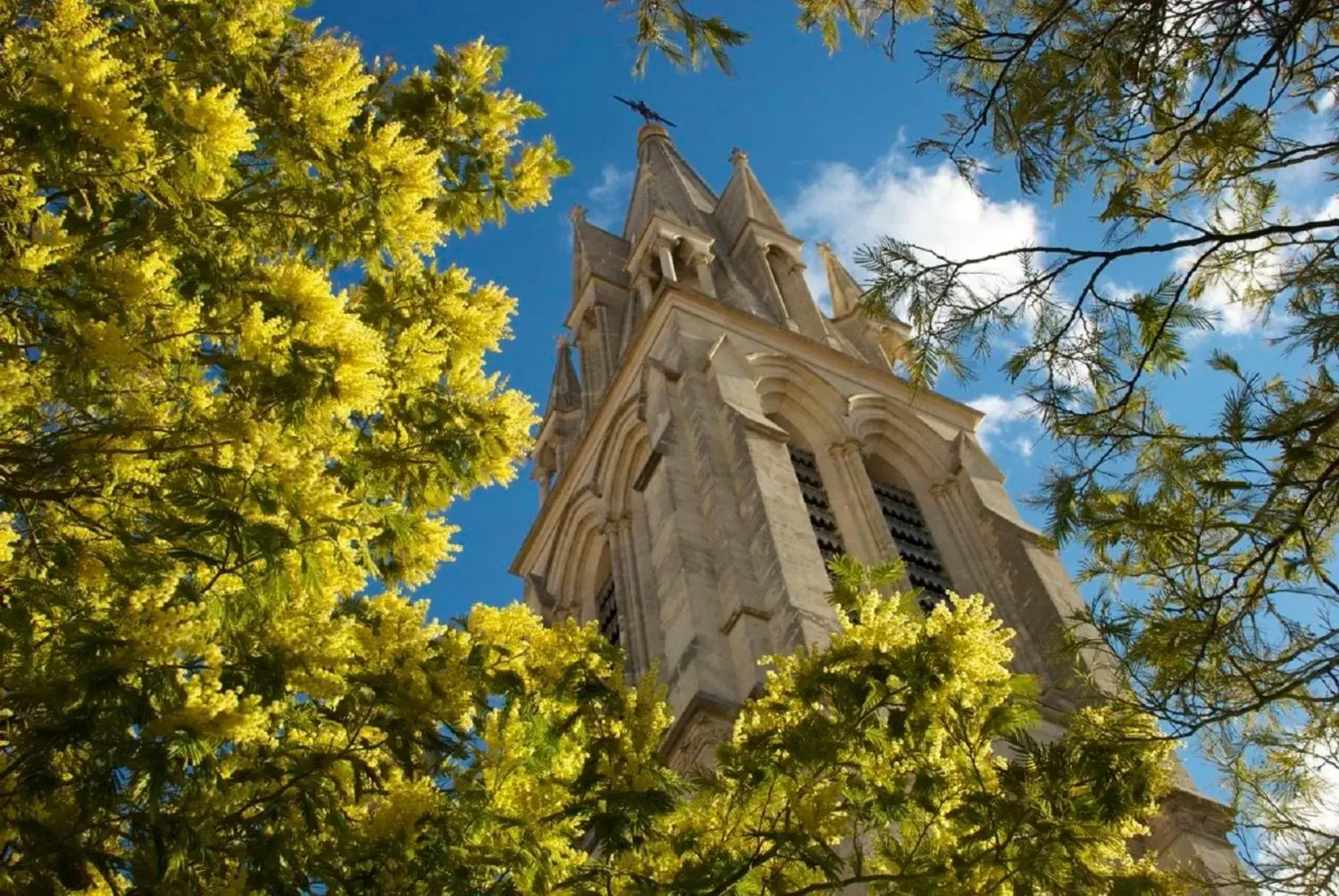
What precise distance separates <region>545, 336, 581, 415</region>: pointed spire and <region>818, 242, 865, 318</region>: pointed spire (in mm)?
5932

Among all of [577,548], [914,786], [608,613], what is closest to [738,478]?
[608,613]

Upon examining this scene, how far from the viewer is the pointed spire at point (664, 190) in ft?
94.1

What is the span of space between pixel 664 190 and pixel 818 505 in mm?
13176

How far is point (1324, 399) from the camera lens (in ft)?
17.7

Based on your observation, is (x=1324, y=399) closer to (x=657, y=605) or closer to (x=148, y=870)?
(x=148, y=870)

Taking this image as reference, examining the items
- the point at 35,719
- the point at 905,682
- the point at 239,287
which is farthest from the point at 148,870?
the point at 905,682

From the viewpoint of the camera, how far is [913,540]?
1973 centimetres

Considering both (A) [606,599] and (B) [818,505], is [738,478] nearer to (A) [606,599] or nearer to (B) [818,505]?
(B) [818,505]

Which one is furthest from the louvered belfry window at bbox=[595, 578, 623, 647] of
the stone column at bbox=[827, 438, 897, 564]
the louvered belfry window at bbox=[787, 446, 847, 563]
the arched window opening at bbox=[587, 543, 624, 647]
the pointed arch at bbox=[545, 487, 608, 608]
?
the stone column at bbox=[827, 438, 897, 564]

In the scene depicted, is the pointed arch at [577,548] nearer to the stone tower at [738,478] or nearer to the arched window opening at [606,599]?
the stone tower at [738,478]

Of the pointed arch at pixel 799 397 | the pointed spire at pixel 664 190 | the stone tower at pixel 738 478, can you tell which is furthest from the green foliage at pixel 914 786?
the pointed spire at pixel 664 190

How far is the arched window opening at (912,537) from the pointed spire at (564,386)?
30.2 feet

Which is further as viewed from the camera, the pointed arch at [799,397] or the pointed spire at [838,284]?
the pointed spire at [838,284]

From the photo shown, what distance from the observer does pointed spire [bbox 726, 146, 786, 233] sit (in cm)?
2862
